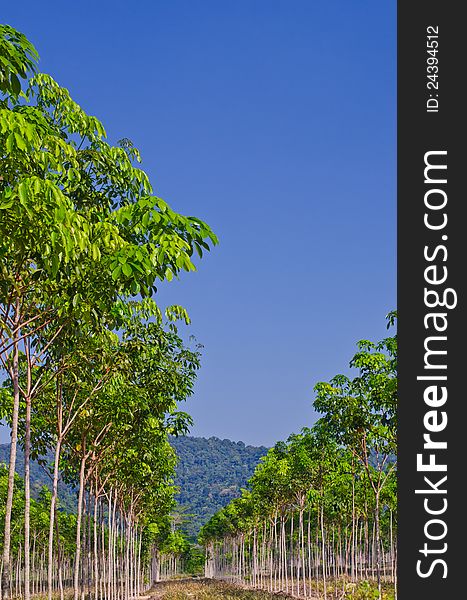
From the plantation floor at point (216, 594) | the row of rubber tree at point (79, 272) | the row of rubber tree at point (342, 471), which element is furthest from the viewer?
the plantation floor at point (216, 594)

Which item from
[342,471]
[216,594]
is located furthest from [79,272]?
[216,594]

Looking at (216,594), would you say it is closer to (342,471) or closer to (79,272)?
(342,471)

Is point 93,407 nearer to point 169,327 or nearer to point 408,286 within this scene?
point 169,327

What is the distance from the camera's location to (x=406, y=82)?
19.6 ft

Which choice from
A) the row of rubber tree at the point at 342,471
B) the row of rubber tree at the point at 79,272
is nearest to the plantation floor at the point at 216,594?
the row of rubber tree at the point at 342,471

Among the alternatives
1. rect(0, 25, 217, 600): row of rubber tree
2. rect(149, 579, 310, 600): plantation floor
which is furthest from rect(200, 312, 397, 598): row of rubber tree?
rect(0, 25, 217, 600): row of rubber tree

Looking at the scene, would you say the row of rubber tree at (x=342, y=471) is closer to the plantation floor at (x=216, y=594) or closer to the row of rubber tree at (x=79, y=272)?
the plantation floor at (x=216, y=594)

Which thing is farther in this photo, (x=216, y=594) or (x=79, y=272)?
(x=216, y=594)

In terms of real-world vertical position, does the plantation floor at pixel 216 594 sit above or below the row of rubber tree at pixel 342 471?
below

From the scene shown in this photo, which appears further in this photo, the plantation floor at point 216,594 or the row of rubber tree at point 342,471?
the plantation floor at point 216,594

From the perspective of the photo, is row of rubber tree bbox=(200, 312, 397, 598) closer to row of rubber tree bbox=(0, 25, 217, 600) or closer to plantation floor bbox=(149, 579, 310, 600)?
plantation floor bbox=(149, 579, 310, 600)

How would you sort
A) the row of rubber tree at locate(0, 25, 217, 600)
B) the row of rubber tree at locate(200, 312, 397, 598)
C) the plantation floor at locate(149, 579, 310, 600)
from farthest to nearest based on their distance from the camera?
the plantation floor at locate(149, 579, 310, 600), the row of rubber tree at locate(200, 312, 397, 598), the row of rubber tree at locate(0, 25, 217, 600)

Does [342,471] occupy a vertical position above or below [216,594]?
above

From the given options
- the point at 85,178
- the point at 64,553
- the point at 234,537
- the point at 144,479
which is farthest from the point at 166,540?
the point at 85,178
